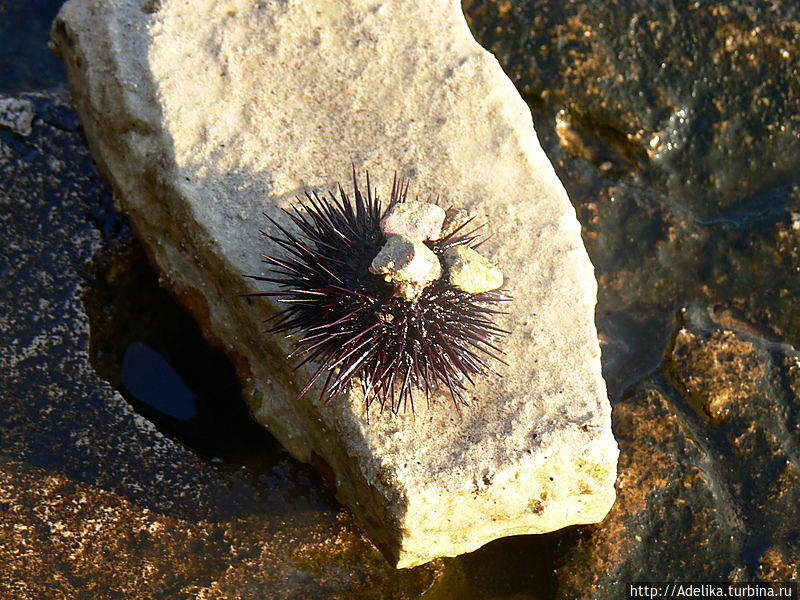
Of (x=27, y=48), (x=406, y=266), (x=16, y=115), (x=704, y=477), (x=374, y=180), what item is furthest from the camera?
(x=27, y=48)

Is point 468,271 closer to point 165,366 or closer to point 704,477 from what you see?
point 704,477

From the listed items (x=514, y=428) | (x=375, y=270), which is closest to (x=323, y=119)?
(x=375, y=270)

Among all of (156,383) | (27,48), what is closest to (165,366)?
(156,383)

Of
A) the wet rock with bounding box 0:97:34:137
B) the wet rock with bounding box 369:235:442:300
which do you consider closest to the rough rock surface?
the wet rock with bounding box 0:97:34:137

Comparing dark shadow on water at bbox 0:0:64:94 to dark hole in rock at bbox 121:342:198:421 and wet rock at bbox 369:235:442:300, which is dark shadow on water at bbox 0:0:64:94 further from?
wet rock at bbox 369:235:442:300

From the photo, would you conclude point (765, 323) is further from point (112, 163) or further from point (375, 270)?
point (112, 163)

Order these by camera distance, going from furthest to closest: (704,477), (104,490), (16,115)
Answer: (16,115), (704,477), (104,490)

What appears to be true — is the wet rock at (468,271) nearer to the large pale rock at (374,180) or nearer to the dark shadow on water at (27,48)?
the large pale rock at (374,180)

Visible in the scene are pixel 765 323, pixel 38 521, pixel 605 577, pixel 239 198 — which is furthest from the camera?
pixel 765 323
